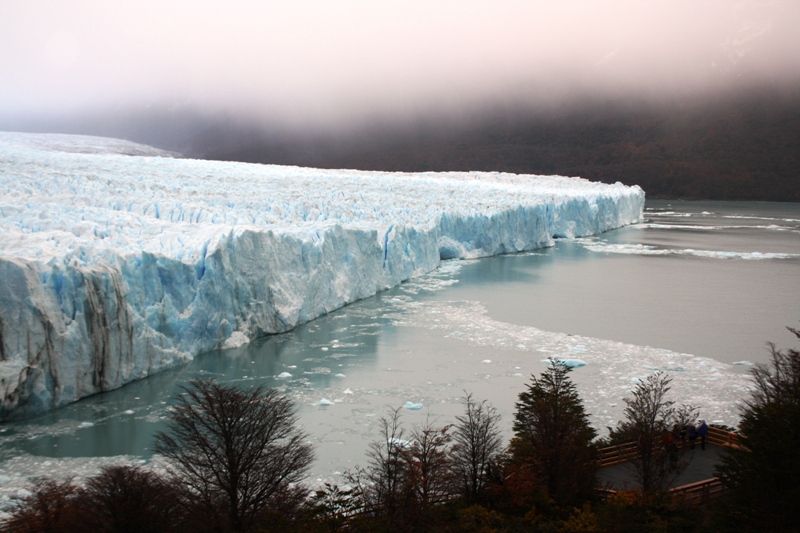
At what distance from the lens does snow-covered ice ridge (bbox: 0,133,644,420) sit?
9.05 metres

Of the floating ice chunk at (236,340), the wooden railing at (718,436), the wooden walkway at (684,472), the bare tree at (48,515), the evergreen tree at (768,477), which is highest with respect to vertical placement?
the evergreen tree at (768,477)

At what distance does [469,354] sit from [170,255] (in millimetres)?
5750

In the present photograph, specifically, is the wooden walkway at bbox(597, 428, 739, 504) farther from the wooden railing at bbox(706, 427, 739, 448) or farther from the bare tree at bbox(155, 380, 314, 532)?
the bare tree at bbox(155, 380, 314, 532)

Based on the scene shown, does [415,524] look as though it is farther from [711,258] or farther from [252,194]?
[711,258]

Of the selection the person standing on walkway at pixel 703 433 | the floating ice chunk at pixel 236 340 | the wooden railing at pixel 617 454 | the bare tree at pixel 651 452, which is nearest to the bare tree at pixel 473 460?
the wooden railing at pixel 617 454

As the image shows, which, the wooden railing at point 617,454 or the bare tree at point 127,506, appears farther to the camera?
the wooden railing at point 617,454

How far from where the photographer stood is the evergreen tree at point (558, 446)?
6.80m

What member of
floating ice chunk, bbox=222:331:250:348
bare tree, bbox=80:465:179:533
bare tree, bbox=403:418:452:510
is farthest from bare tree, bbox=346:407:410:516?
floating ice chunk, bbox=222:331:250:348

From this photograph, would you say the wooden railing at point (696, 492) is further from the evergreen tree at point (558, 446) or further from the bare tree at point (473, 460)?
the bare tree at point (473, 460)

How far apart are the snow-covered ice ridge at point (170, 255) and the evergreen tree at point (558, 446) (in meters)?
6.31

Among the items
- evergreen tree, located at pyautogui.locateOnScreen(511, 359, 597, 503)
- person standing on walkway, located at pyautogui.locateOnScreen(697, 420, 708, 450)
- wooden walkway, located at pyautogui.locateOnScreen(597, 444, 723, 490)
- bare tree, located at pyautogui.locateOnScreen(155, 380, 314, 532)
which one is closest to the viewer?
bare tree, located at pyautogui.locateOnScreen(155, 380, 314, 532)

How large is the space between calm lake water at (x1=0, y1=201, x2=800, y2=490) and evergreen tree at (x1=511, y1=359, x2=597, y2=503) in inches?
53.4

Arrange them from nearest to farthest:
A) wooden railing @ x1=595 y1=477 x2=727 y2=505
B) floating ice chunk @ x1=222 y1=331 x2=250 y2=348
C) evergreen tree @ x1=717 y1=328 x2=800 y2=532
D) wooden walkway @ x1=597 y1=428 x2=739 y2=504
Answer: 1. evergreen tree @ x1=717 y1=328 x2=800 y2=532
2. wooden railing @ x1=595 y1=477 x2=727 y2=505
3. wooden walkway @ x1=597 y1=428 x2=739 y2=504
4. floating ice chunk @ x1=222 y1=331 x2=250 y2=348

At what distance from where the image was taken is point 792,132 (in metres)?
70.4
